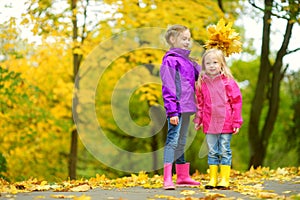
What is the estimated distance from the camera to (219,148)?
5.36 meters

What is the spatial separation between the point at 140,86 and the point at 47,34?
96.3 inches

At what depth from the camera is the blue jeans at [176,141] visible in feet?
17.5

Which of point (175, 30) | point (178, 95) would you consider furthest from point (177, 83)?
point (175, 30)

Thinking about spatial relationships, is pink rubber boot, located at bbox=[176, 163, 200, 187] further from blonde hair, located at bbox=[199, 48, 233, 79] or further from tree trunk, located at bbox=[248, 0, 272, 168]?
tree trunk, located at bbox=[248, 0, 272, 168]

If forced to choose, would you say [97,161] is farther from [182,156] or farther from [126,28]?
[182,156]

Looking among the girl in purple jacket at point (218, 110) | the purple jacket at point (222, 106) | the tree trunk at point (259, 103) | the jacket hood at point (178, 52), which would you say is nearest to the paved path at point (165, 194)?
the girl in purple jacket at point (218, 110)

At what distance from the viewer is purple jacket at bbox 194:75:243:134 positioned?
17.1 ft

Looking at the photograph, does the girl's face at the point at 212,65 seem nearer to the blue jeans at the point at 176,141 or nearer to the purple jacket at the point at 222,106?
the purple jacket at the point at 222,106

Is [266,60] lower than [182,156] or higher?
higher

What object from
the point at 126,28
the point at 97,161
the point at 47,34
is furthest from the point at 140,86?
the point at 97,161

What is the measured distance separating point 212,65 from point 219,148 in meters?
0.89

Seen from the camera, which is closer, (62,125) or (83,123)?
(62,125)

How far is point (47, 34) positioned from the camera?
36.8 feet

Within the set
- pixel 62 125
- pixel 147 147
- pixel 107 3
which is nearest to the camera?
pixel 107 3
